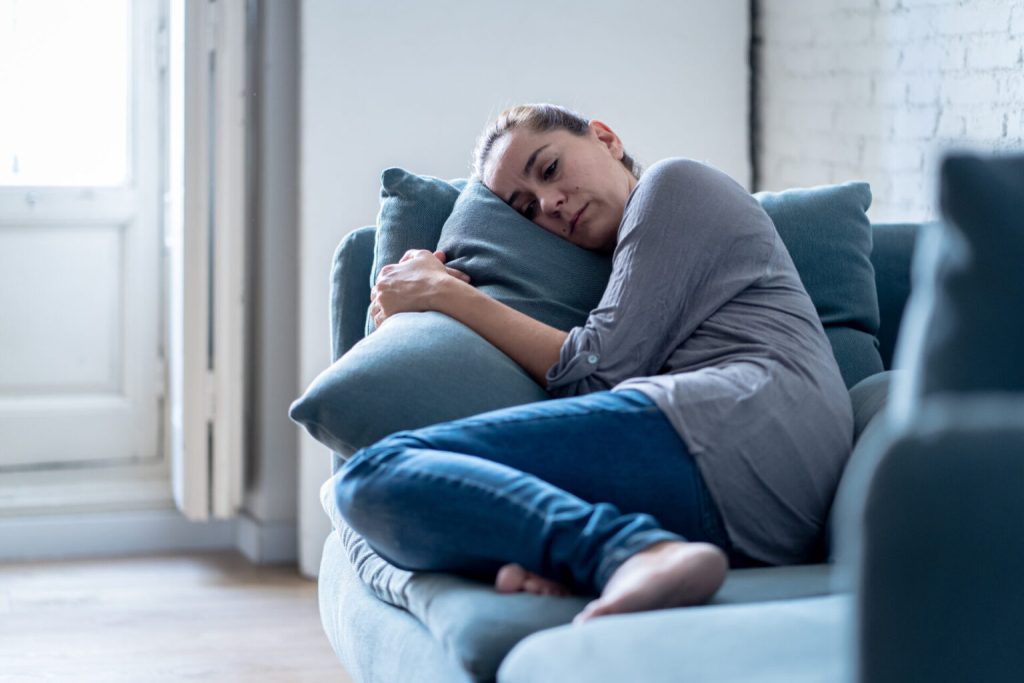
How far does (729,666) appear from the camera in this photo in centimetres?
106

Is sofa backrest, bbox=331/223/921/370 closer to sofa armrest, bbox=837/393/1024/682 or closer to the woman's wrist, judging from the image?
the woman's wrist

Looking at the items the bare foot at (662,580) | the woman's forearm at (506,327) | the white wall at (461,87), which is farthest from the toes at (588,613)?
the white wall at (461,87)

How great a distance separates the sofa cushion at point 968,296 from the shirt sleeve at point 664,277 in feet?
2.57

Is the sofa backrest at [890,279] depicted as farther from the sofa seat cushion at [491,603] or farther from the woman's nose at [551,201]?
the sofa seat cushion at [491,603]

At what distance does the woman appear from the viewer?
1377 mm

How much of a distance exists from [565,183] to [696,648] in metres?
1.07

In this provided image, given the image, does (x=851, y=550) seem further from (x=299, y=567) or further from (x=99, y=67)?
(x=99, y=67)

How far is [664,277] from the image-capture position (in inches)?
67.9

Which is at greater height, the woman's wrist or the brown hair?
the brown hair

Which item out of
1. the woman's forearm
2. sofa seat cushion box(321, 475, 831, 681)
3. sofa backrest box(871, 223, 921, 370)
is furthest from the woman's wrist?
sofa backrest box(871, 223, 921, 370)

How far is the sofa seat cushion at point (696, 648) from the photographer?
1.05m

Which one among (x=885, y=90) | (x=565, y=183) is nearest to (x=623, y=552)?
(x=565, y=183)

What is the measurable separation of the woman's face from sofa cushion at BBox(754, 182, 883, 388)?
1.01ft

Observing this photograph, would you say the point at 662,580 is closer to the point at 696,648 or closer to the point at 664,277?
the point at 696,648
